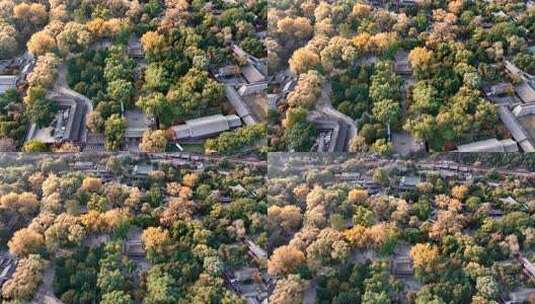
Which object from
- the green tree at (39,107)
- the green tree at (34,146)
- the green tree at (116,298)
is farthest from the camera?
the green tree at (39,107)

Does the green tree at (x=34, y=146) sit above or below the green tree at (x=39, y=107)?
below

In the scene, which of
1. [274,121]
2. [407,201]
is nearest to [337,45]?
[274,121]

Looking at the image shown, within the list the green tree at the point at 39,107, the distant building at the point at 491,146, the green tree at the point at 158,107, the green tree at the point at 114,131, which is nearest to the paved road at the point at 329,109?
the distant building at the point at 491,146

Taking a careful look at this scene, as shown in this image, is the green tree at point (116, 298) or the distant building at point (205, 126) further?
the distant building at point (205, 126)

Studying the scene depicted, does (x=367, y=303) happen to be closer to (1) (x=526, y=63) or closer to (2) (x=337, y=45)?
(2) (x=337, y=45)

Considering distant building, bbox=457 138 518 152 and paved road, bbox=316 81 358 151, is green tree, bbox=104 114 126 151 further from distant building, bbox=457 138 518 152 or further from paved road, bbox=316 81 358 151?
distant building, bbox=457 138 518 152

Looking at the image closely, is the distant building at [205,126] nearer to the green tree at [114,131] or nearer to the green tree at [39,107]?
the green tree at [114,131]

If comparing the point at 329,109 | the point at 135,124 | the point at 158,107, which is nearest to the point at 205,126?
the point at 158,107
